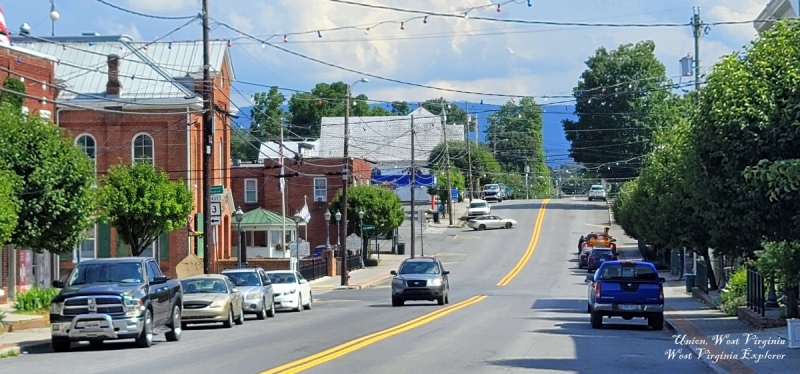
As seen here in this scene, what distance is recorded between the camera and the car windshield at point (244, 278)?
113ft

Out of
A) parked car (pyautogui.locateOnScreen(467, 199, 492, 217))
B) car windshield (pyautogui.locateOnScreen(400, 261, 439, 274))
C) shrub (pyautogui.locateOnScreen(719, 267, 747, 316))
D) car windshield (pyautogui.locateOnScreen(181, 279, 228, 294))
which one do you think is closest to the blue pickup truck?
shrub (pyautogui.locateOnScreen(719, 267, 747, 316))

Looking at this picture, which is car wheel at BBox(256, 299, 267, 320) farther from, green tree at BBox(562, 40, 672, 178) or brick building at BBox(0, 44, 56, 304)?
green tree at BBox(562, 40, 672, 178)

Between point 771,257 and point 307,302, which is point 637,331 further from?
point 307,302

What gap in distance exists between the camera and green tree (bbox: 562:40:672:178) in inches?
4028

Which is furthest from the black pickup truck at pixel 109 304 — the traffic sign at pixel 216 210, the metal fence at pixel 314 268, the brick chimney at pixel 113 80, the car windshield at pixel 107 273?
the metal fence at pixel 314 268

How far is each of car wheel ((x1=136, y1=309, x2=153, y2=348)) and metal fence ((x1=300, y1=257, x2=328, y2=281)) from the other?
36964 mm

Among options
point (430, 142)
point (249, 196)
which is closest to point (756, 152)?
point (249, 196)

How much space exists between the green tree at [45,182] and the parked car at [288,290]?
10513 millimetres

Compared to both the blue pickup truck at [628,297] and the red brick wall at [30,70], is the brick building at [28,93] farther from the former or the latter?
the blue pickup truck at [628,297]

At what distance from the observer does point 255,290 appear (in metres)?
33.7

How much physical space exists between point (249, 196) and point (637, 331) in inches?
2269

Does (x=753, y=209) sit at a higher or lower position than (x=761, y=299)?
higher

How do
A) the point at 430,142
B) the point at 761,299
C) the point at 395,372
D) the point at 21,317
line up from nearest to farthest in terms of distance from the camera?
1. the point at 395,372
2. the point at 761,299
3. the point at 21,317
4. the point at 430,142

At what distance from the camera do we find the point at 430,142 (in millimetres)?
125938
